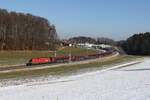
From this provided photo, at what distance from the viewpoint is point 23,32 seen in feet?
358

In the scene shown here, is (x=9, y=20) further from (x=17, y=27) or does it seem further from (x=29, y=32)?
(x=29, y=32)

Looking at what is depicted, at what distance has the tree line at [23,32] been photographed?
97375 mm

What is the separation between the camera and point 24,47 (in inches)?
4048

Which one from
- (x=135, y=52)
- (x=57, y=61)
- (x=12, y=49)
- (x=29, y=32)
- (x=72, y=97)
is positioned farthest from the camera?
(x=135, y=52)

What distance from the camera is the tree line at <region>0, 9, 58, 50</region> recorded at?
97.4 meters

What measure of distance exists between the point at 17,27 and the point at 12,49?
15.7 metres

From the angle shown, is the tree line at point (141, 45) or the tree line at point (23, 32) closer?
the tree line at point (23, 32)

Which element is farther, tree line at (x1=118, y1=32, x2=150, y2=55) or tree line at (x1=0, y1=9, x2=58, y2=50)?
tree line at (x1=118, y1=32, x2=150, y2=55)

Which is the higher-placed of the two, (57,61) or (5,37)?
(5,37)

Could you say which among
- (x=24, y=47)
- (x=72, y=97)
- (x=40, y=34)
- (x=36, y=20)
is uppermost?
(x=36, y=20)

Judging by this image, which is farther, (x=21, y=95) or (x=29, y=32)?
(x=29, y=32)

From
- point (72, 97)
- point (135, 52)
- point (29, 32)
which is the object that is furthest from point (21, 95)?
point (135, 52)

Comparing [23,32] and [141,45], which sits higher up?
[23,32]

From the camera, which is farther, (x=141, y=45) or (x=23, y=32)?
(x=141, y=45)
